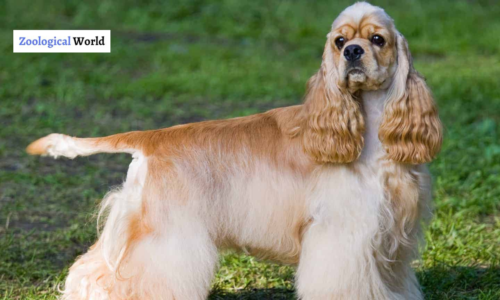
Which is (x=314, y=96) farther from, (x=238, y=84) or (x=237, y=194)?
(x=238, y=84)

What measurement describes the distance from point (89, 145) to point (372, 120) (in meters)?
1.54

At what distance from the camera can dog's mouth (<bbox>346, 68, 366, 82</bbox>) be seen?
150 inches

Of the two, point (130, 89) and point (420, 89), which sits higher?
point (130, 89)

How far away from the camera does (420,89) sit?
3902 millimetres

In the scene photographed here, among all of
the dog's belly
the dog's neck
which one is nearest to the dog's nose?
the dog's neck

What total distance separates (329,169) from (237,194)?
1.65ft

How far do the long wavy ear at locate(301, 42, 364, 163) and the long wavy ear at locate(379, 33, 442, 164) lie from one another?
0.15 metres

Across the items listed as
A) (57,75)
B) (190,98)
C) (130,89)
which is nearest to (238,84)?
(190,98)

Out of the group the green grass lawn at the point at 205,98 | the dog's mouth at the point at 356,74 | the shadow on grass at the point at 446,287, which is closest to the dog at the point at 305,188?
the dog's mouth at the point at 356,74

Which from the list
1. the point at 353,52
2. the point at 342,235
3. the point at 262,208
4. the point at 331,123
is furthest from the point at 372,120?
the point at 262,208

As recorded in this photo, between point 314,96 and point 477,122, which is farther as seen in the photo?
point 477,122

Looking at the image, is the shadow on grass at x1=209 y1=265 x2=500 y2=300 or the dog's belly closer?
the dog's belly

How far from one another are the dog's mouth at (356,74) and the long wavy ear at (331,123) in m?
0.09

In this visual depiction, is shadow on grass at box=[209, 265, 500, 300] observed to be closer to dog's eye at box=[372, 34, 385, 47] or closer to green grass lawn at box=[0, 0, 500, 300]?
green grass lawn at box=[0, 0, 500, 300]
